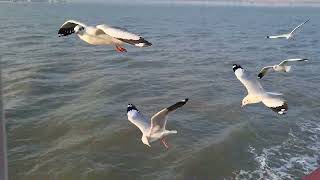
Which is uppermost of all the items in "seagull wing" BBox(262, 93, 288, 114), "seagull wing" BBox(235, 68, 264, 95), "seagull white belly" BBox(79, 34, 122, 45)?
"seagull white belly" BBox(79, 34, 122, 45)

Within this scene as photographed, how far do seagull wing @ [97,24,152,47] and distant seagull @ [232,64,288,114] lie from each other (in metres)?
1.95

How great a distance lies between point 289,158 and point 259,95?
418 inches

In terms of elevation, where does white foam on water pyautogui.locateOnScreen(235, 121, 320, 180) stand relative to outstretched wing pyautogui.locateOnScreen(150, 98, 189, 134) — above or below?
below

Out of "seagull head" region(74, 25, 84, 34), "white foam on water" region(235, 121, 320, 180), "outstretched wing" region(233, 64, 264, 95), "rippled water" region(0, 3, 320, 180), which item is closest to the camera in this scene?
"seagull head" region(74, 25, 84, 34)

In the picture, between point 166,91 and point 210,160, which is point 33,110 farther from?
point 210,160

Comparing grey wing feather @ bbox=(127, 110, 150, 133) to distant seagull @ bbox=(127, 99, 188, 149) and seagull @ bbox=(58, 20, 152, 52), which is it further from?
seagull @ bbox=(58, 20, 152, 52)

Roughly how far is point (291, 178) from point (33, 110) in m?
11.5

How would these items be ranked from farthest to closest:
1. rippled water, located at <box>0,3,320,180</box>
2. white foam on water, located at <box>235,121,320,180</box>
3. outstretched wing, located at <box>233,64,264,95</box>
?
rippled water, located at <box>0,3,320,180</box>
white foam on water, located at <box>235,121,320,180</box>
outstretched wing, located at <box>233,64,264,95</box>

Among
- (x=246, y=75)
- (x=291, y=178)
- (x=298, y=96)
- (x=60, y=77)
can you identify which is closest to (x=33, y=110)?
(x=60, y=77)

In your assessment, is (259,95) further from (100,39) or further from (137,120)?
(100,39)

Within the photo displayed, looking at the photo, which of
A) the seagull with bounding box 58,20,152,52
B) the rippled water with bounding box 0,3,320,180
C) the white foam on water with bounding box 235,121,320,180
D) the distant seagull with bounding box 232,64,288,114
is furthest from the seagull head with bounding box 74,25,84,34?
the white foam on water with bounding box 235,121,320,180

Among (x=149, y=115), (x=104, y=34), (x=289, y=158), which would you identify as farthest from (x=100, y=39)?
Result: (x=149, y=115)

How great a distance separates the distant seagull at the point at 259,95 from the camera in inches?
250

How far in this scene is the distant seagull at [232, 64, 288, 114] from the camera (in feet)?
20.8
